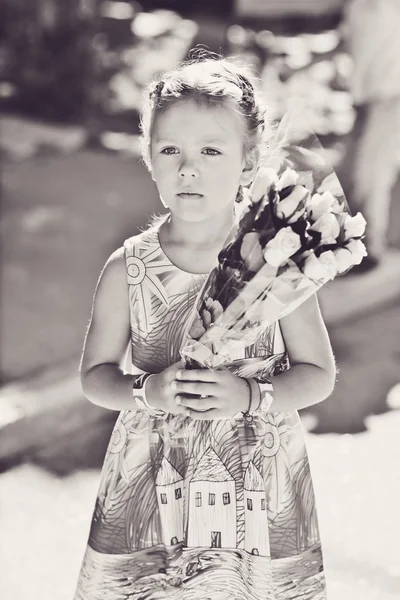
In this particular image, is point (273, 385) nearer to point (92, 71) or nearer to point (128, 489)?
point (128, 489)

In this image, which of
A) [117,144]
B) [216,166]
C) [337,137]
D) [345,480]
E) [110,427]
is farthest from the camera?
[117,144]

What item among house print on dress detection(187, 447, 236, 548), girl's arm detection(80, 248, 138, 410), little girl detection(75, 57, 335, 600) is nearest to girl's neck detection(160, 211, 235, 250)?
little girl detection(75, 57, 335, 600)

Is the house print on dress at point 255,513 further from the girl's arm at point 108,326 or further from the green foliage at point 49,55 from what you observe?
the green foliage at point 49,55

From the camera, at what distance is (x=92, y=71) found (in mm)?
8078

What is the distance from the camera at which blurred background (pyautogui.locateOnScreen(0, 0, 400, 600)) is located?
8.81 feet

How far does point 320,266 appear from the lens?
4.14 feet

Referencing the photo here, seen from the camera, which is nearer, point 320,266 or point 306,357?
point 320,266

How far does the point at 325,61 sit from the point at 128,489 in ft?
13.8

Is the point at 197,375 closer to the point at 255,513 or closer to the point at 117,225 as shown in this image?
the point at 255,513

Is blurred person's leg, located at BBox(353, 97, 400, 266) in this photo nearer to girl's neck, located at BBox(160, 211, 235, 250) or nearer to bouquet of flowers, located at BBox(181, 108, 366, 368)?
girl's neck, located at BBox(160, 211, 235, 250)

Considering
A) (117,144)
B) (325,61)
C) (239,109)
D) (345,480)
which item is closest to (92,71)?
(117,144)

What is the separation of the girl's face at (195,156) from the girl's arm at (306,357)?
239 mm

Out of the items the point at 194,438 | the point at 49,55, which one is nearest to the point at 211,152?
the point at 194,438

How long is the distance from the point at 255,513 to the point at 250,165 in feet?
1.97
